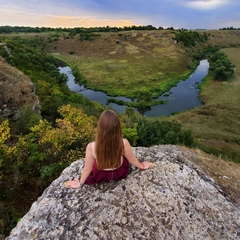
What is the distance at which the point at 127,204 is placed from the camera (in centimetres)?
646

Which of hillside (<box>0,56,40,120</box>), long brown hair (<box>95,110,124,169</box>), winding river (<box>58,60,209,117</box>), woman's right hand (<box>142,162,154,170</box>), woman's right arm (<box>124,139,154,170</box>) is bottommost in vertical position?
winding river (<box>58,60,209,117</box>)

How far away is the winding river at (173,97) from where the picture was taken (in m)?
54.2

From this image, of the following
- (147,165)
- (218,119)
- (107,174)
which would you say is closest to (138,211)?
(107,174)

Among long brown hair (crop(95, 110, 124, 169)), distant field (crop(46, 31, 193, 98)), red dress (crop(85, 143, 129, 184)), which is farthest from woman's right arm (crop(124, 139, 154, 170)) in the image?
distant field (crop(46, 31, 193, 98))

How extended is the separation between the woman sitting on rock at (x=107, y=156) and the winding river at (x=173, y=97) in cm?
4535

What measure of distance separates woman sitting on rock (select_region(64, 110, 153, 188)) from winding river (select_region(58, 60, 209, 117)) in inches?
1786

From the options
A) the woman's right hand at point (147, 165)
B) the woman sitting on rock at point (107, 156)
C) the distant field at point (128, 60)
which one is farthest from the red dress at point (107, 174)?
the distant field at point (128, 60)

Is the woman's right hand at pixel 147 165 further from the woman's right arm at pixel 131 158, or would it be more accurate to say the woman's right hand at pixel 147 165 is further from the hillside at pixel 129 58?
the hillside at pixel 129 58

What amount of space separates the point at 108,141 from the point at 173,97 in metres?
58.4

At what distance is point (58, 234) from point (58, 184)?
180 centimetres

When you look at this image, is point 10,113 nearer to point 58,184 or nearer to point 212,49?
point 58,184

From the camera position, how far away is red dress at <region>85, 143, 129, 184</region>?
6.61 metres

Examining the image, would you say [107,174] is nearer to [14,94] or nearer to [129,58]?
[14,94]

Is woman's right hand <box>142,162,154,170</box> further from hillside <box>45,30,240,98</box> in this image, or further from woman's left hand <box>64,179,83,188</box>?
hillside <box>45,30,240,98</box>
